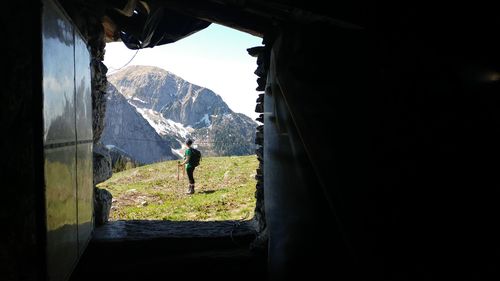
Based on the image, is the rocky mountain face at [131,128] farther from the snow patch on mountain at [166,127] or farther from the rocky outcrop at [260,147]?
the rocky outcrop at [260,147]

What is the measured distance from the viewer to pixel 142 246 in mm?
4051

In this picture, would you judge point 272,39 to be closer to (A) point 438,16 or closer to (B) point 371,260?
(A) point 438,16

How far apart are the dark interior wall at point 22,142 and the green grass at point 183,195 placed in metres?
5.06

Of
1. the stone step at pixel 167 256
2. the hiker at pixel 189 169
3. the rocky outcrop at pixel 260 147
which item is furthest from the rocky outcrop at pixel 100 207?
the hiker at pixel 189 169

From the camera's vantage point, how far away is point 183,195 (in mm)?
10133

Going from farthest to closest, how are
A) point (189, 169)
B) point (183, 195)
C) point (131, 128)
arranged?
point (131, 128) → point (189, 169) → point (183, 195)

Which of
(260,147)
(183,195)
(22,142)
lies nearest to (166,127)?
(183,195)

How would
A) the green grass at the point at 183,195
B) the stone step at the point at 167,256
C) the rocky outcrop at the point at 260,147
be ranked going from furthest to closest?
the green grass at the point at 183,195
the rocky outcrop at the point at 260,147
the stone step at the point at 167,256

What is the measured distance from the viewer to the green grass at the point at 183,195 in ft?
24.7

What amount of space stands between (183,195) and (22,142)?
835 centimetres

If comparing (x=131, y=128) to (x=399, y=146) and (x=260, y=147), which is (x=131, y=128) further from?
(x=399, y=146)

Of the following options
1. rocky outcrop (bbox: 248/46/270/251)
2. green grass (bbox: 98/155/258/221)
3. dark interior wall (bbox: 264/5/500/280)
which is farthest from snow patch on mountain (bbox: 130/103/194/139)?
dark interior wall (bbox: 264/5/500/280)

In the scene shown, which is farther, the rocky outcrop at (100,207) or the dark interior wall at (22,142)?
the rocky outcrop at (100,207)

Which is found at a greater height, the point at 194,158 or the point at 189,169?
the point at 194,158
